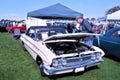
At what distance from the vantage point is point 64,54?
228 inches

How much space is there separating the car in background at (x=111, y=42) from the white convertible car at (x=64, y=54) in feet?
3.94

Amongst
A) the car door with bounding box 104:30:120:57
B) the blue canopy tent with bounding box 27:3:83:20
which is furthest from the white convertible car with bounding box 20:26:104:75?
the blue canopy tent with bounding box 27:3:83:20

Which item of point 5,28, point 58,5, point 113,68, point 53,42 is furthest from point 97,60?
point 5,28

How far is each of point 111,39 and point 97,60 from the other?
5.83 ft

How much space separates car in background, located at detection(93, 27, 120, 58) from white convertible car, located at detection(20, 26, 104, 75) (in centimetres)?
120

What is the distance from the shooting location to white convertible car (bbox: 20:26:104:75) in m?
5.52

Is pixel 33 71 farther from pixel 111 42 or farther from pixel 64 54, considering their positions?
pixel 111 42

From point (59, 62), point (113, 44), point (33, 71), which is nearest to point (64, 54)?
point (59, 62)

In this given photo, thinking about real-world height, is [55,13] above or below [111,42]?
above

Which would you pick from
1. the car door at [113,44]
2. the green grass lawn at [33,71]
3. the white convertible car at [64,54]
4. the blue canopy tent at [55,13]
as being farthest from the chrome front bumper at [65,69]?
A: the blue canopy tent at [55,13]

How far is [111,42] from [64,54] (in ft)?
8.89

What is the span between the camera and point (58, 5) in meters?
16.5

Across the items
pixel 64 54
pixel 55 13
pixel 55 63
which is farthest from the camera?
pixel 55 13

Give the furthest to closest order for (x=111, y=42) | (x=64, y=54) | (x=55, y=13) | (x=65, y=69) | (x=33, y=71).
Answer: (x=55, y=13), (x=111, y=42), (x=33, y=71), (x=64, y=54), (x=65, y=69)
